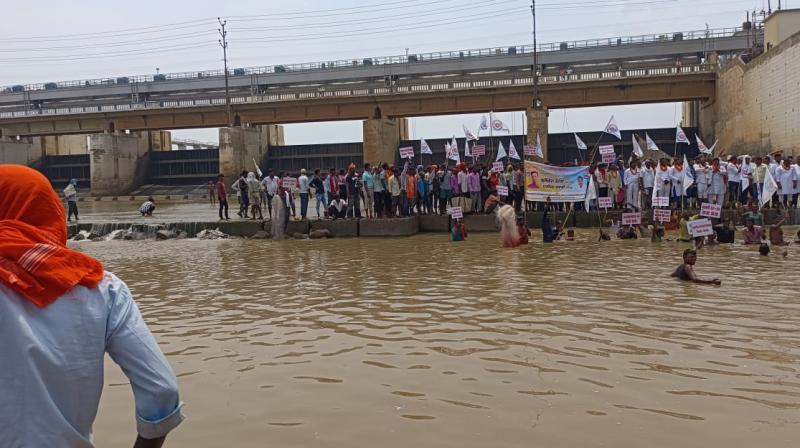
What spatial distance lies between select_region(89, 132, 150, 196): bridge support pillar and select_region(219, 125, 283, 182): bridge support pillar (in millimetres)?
8051

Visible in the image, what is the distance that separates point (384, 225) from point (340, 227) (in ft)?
4.72

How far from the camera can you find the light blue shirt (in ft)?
6.09

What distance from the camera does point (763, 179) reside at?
19078 mm

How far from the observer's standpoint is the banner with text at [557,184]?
1838 centimetres

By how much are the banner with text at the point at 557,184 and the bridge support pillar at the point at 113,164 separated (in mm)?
38295

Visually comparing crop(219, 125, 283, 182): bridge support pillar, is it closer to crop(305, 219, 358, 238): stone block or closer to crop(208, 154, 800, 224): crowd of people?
crop(208, 154, 800, 224): crowd of people

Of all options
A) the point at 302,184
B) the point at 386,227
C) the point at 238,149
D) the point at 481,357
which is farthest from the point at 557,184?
the point at 238,149

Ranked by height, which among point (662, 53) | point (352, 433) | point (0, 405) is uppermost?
point (662, 53)

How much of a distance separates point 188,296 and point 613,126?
20.0m

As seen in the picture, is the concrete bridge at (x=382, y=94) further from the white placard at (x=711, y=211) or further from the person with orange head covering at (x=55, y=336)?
the person with orange head covering at (x=55, y=336)

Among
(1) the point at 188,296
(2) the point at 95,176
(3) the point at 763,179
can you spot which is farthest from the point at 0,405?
(2) the point at 95,176

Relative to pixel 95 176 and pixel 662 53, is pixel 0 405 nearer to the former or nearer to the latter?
pixel 95 176

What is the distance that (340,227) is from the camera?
20.2 metres

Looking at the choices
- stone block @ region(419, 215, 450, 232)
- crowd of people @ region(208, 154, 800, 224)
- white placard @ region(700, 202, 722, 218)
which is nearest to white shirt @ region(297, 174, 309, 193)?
crowd of people @ region(208, 154, 800, 224)
